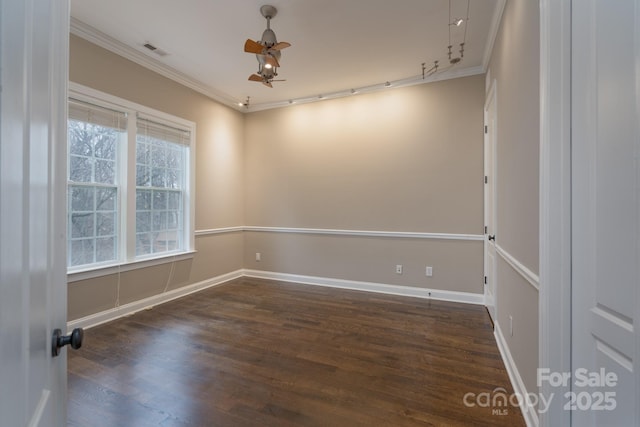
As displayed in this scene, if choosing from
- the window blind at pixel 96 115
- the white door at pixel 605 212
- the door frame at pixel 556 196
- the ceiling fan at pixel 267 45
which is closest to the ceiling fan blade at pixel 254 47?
the ceiling fan at pixel 267 45

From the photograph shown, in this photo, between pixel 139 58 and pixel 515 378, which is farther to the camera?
pixel 139 58

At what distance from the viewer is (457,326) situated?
2916 mm

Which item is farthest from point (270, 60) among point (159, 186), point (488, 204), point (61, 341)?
point (488, 204)

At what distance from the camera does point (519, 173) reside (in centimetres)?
186

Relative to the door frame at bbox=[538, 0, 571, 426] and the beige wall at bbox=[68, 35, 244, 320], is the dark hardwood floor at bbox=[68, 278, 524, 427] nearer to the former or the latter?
the beige wall at bbox=[68, 35, 244, 320]

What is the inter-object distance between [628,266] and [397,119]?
3457mm

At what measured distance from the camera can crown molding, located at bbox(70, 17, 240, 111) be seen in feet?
9.00

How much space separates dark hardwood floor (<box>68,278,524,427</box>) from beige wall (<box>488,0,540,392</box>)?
1.44 feet

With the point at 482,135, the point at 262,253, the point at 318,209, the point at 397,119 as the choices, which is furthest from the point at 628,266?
the point at 262,253

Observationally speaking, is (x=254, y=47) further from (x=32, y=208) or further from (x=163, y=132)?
(x=32, y=208)

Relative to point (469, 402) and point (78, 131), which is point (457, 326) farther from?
point (78, 131)

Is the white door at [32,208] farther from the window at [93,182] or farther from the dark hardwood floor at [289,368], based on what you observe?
the window at [93,182]

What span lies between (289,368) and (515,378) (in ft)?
5.25

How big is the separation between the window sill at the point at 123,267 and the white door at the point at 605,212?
149 inches
